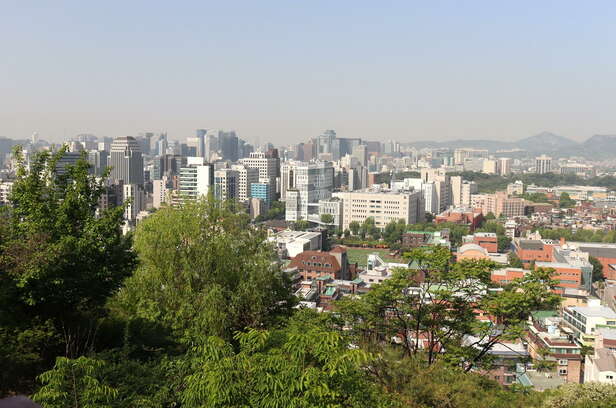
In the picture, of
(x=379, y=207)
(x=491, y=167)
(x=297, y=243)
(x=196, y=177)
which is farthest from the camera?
(x=491, y=167)

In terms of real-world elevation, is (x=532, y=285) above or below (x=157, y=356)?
above

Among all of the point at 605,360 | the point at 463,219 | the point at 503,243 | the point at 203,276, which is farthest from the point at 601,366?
the point at 463,219

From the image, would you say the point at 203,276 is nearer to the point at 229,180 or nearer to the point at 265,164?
the point at 229,180

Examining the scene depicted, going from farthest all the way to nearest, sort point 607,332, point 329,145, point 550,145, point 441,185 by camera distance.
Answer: point 550,145, point 329,145, point 441,185, point 607,332

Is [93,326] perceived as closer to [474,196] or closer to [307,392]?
[307,392]

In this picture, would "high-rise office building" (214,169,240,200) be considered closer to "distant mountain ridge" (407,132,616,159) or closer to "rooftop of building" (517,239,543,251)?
"rooftop of building" (517,239,543,251)

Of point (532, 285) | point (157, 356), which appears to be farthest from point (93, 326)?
point (532, 285)

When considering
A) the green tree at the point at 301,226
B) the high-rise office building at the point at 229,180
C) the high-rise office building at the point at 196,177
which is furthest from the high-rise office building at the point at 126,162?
the green tree at the point at 301,226

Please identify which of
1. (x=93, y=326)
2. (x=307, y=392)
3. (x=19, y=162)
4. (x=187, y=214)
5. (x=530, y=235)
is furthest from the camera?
(x=530, y=235)
